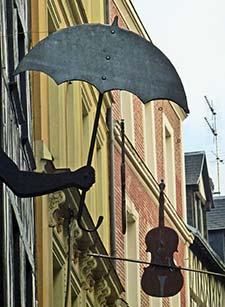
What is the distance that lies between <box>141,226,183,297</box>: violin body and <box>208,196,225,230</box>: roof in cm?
2835

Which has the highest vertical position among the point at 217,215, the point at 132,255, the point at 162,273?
the point at 217,215

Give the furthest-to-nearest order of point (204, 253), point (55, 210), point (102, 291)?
point (204, 253)
point (102, 291)
point (55, 210)

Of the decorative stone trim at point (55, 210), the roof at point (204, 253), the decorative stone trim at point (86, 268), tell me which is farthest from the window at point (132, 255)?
the decorative stone trim at point (55, 210)

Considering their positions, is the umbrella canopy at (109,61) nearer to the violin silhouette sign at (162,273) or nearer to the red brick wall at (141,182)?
the violin silhouette sign at (162,273)

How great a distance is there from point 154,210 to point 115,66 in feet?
68.4

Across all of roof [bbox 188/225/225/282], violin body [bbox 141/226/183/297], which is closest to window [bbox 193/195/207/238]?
roof [bbox 188/225/225/282]

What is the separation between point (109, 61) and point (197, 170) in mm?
29831

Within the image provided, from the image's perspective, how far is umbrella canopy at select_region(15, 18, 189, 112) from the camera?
1205 centimetres

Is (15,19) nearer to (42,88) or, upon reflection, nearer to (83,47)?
(42,88)

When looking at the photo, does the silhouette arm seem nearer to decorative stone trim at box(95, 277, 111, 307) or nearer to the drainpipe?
decorative stone trim at box(95, 277, 111, 307)

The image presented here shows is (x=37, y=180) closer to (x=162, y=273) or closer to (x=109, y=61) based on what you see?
(x=109, y=61)

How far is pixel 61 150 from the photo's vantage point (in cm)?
2289

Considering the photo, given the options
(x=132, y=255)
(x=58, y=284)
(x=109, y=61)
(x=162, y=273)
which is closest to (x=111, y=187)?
(x=132, y=255)

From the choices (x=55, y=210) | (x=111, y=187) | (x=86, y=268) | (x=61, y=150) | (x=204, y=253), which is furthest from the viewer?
(x=204, y=253)
